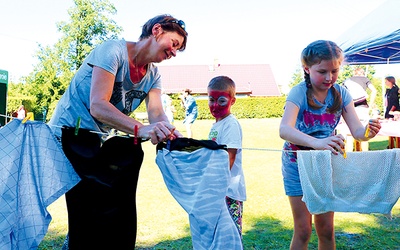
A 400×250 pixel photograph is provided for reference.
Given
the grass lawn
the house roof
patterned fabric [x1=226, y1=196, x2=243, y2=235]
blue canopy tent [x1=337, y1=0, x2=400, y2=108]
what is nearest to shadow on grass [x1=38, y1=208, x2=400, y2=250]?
the grass lawn

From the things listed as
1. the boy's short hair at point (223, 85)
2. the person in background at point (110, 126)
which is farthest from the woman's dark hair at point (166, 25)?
the boy's short hair at point (223, 85)

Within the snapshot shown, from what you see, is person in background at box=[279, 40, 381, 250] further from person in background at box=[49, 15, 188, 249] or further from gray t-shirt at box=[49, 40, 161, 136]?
gray t-shirt at box=[49, 40, 161, 136]

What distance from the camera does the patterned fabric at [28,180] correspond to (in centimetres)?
223

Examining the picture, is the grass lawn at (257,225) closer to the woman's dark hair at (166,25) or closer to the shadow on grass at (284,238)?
the shadow on grass at (284,238)

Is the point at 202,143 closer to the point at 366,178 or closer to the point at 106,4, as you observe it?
the point at 366,178

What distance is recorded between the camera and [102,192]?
219 cm

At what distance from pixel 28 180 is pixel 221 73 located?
53073mm

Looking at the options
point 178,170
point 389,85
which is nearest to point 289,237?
point 178,170

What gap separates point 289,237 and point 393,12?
7692 millimetres

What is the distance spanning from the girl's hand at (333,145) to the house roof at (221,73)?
4688cm

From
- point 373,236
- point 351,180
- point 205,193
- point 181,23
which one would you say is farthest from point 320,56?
point 373,236

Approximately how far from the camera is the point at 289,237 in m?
4.05

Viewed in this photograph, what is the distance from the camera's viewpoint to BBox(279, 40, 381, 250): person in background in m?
2.38

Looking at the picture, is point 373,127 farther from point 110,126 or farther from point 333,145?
point 110,126
